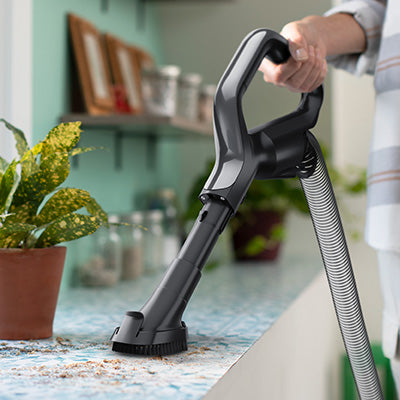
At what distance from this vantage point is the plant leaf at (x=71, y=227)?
0.79m

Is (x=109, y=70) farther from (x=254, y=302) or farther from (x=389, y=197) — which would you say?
(x=389, y=197)

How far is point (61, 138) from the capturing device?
819 mm

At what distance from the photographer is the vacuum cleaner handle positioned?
0.63 metres

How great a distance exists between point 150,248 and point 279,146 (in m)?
1.06

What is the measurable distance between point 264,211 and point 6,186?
3.76 ft

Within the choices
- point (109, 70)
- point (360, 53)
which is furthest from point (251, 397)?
point (109, 70)

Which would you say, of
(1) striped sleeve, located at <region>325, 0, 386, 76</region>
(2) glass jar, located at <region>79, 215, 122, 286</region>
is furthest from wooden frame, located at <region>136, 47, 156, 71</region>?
(1) striped sleeve, located at <region>325, 0, 386, 76</region>

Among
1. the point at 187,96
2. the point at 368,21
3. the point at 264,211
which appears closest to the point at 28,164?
the point at 368,21

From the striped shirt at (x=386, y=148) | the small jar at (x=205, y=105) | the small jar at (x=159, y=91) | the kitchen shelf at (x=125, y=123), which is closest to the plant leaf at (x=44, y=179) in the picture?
the striped shirt at (x=386, y=148)

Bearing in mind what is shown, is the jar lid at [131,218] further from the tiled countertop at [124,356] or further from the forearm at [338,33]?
the forearm at [338,33]

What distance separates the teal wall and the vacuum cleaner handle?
697mm

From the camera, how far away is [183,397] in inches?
21.4

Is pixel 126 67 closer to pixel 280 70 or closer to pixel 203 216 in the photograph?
pixel 280 70

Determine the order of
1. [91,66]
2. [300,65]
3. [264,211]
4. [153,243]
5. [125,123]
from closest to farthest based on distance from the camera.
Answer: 1. [300,65]
2. [125,123]
3. [91,66]
4. [153,243]
5. [264,211]
